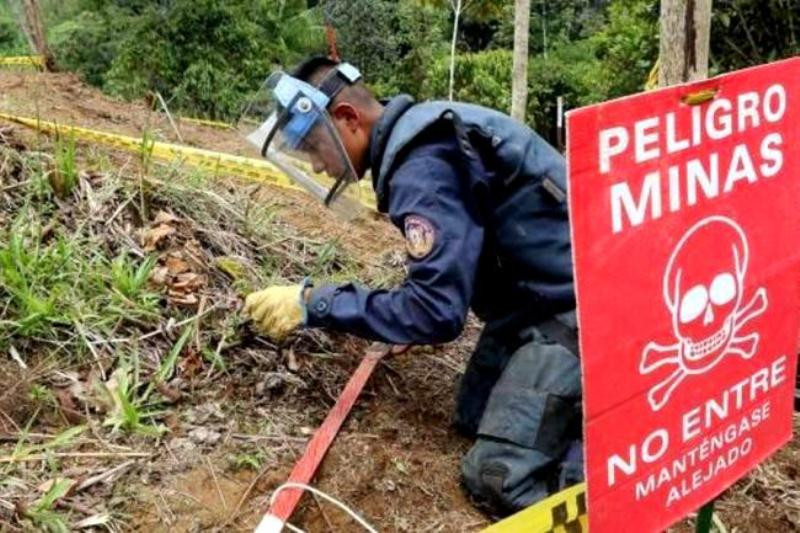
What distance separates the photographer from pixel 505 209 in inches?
107

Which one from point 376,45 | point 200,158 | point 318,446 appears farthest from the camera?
point 376,45

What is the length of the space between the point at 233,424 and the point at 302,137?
2.89ft

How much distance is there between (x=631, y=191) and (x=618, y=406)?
0.41 m

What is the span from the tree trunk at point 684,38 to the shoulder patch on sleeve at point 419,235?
301cm

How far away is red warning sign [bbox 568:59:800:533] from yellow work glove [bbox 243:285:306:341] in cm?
119

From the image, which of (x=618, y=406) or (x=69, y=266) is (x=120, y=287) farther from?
(x=618, y=406)

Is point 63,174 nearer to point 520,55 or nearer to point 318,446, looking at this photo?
point 318,446

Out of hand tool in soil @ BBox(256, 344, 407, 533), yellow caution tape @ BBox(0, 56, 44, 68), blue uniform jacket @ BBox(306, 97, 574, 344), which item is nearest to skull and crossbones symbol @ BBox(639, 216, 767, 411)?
blue uniform jacket @ BBox(306, 97, 574, 344)

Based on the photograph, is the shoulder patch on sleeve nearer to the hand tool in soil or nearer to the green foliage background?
the hand tool in soil

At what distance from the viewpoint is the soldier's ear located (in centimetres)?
278

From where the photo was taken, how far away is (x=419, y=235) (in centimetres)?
252

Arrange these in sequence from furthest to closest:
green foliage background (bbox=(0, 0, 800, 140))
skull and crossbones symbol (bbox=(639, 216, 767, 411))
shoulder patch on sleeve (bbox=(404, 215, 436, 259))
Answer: green foliage background (bbox=(0, 0, 800, 140))
shoulder patch on sleeve (bbox=(404, 215, 436, 259))
skull and crossbones symbol (bbox=(639, 216, 767, 411))

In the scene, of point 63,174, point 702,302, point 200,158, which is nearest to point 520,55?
point 200,158

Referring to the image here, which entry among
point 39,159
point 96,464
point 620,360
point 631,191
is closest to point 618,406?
point 620,360
